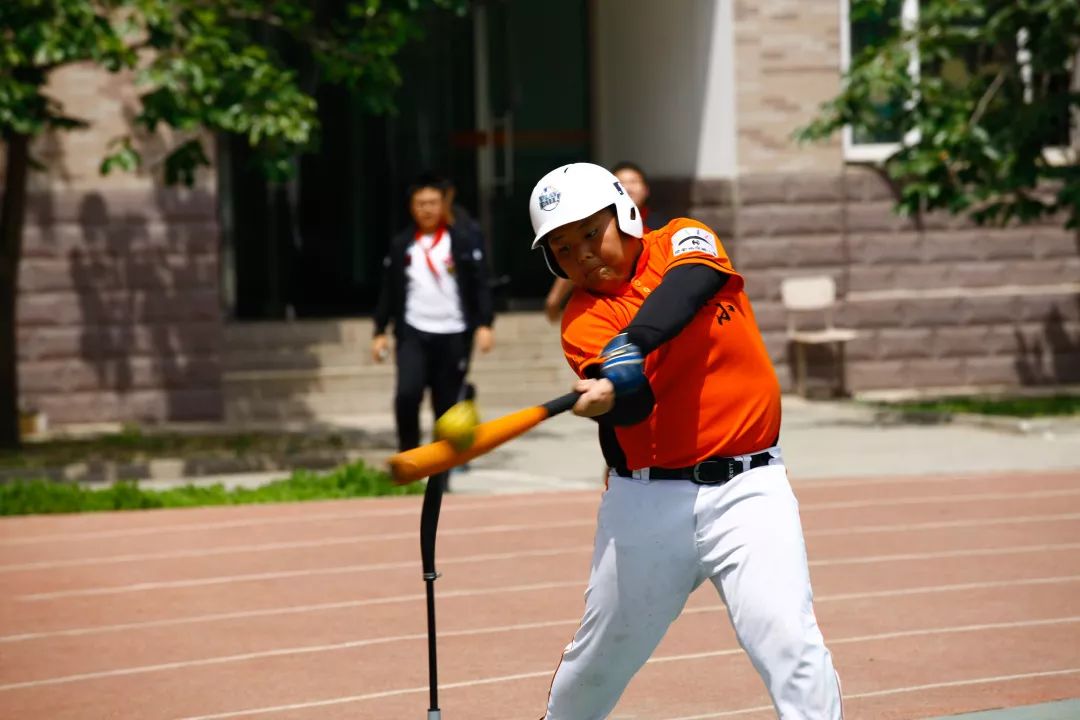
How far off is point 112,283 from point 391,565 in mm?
9485

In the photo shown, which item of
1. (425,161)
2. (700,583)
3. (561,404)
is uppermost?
(425,161)

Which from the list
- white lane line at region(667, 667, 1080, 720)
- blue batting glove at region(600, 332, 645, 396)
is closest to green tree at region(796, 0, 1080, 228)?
white lane line at region(667, 667, 1080, 720)

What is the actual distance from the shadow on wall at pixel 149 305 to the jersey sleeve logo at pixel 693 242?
14.5m

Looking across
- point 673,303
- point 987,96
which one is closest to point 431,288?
point 987,96

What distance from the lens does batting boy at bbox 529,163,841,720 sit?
5.06 m

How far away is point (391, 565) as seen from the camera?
1058cm

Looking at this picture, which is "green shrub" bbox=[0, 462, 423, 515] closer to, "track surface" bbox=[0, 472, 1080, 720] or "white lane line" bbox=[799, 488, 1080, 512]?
"track surface" bbox=[0, 472, 1080, 720]

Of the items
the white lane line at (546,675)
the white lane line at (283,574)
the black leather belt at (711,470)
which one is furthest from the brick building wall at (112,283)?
the black leather belt at (711,470)

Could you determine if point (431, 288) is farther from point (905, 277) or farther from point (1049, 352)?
point (1049, 352)

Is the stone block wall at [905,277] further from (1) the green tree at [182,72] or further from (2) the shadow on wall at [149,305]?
(1) the green tree at [182,72]

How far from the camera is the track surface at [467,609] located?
745cm

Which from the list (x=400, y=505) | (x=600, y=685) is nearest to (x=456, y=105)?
(x=400, y=505)

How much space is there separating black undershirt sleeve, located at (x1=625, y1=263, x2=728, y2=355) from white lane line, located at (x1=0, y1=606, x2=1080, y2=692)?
10.4 ft

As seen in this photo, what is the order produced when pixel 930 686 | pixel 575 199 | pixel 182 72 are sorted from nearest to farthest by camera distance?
pixel 575 199 → pixel 930 686 → pixel 182 72
